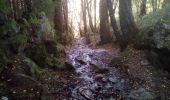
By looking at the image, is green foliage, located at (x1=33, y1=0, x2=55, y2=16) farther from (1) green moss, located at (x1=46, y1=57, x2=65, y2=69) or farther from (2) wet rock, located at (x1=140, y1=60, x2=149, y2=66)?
(2) wet rock, located at (x1=140, y1=60, x2=149, y2=66)

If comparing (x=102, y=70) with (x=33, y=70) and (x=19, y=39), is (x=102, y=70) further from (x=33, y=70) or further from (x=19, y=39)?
(x=19, y=39)

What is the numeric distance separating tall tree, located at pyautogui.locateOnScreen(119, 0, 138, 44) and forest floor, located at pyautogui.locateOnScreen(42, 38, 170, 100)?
0.84m

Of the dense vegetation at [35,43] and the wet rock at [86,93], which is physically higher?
the dense vegetation at [35,43]

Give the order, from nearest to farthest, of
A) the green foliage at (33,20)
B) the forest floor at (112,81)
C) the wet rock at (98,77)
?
1. the forest floor at (112,81)
2. the wet rock at (98,77)
3. the green foliage at (33,20)

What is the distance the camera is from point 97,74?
10422mm

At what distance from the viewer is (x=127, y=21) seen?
12.6 m

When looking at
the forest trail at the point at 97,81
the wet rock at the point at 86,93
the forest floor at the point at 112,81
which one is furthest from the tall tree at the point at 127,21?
the wet rock at the point at 86,93

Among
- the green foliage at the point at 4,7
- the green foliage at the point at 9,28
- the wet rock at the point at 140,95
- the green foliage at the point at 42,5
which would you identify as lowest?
the wet rock at the point at 140,95

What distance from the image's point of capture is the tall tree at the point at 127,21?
12445 millimetres

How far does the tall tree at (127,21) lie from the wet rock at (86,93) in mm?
4660

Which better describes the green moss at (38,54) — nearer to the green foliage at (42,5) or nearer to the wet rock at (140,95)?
the green foliage at (42,5)

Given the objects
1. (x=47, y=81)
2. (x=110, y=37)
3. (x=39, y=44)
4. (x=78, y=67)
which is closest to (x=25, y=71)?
(x=47, y=81)

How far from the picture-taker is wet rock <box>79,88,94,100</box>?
8171mm

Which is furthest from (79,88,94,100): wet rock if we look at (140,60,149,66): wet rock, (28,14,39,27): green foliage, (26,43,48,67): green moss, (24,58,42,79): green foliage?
(28,14,39,27): green foliage
